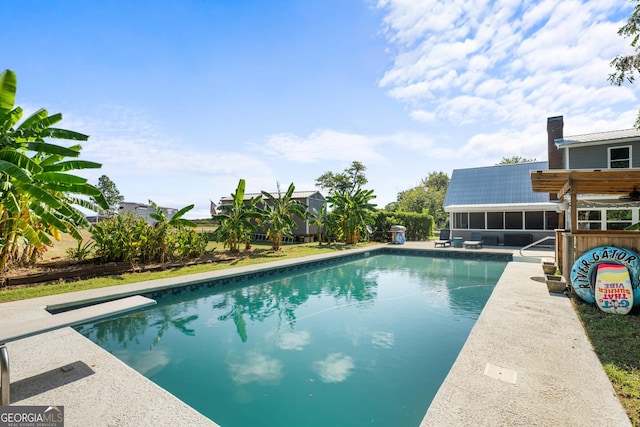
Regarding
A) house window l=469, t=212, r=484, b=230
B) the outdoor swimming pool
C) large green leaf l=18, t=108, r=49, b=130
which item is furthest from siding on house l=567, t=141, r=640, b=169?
large green leaf l=18, t=108, r=49, b=130

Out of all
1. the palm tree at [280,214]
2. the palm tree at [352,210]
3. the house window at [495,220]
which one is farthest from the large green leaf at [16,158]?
the house window at [495,220]

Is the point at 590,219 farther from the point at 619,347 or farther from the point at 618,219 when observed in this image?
the point at 619,347

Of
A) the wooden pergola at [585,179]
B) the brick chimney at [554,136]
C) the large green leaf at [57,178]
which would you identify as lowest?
the large green leaf at [57,178]

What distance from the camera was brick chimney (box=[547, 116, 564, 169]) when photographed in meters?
19.3

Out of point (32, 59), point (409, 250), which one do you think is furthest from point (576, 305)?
point (32, 59)

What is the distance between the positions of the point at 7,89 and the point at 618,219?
24.1 meters

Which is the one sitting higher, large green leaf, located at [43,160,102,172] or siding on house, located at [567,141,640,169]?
siding on house, located at [567,141,640,169]

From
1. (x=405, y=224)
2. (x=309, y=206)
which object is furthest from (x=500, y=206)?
(x=309, y=206)

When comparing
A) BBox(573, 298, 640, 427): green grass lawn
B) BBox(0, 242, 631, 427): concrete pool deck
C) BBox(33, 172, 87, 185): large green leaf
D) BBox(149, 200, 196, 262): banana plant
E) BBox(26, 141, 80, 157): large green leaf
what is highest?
BBox(26, 141, 80, 157): large green leaf

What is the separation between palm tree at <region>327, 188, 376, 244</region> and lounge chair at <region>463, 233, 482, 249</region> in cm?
634

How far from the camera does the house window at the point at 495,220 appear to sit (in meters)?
20.9

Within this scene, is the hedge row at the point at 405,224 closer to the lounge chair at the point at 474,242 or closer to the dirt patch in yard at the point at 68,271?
the lounge chair at the point at 474,242

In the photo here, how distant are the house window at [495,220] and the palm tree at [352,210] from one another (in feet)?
28.2

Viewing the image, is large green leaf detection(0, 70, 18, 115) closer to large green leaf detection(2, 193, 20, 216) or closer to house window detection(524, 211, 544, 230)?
large green leaf detection(2, 193, 20, 216)
